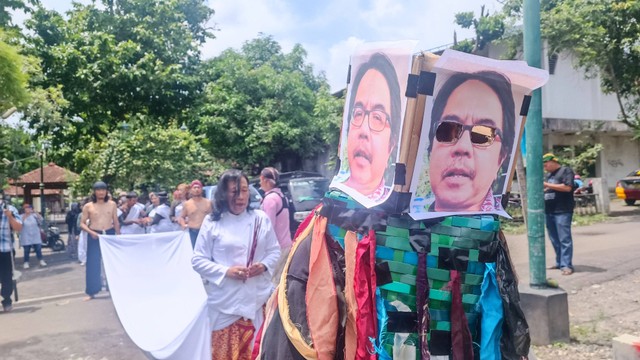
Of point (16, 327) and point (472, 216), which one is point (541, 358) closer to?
point (472, 216)

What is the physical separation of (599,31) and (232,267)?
46.2 feet

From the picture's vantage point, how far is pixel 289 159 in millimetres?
23984

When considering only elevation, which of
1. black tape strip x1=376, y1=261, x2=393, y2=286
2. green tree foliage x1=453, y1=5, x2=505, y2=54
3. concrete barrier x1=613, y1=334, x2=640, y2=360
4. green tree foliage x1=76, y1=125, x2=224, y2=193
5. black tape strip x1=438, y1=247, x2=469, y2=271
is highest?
green tree foliage x1=453, y1=5, x2=505, y2=54

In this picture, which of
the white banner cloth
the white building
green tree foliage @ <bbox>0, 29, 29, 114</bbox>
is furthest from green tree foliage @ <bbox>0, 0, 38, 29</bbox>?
the white building

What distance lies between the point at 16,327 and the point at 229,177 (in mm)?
4771

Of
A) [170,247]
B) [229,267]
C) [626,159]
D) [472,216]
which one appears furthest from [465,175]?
[626,159]

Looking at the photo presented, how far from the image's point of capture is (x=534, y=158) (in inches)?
202

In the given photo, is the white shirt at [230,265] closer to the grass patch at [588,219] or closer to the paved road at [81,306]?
the paved road at [81,306]

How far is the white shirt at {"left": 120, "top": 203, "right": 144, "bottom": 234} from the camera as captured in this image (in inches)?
415

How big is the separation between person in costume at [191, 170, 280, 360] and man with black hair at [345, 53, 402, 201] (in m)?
2.08

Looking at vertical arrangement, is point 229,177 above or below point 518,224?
above

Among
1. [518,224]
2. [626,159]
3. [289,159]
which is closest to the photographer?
[518,224]

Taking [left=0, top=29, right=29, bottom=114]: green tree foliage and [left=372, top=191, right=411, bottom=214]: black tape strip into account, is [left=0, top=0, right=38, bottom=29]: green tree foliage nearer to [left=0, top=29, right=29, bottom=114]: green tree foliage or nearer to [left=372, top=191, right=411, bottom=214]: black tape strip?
[left=0, top=29, right=29, bottom=114]: green tree foliage

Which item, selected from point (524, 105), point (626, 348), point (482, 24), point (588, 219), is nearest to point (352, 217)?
point (524, 105)
